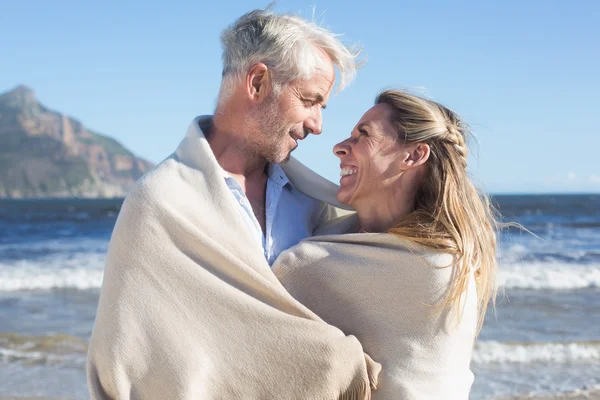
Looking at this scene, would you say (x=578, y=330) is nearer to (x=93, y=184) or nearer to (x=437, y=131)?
(x=437, y=131)

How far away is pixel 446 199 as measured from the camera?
226 cm

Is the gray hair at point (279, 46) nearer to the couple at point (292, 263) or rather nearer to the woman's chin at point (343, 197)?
the couple at point (292, 263)

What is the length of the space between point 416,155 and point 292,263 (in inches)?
22.5

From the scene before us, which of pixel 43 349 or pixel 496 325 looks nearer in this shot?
pixel 43 349

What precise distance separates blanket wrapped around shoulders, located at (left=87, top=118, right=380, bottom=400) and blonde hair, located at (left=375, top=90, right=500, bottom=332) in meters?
0.44

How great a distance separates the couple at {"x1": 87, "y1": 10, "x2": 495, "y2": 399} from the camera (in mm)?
2014

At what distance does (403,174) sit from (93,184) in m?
99.8

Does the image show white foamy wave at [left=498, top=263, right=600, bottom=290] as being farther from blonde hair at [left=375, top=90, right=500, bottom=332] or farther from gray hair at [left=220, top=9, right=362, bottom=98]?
gray hair at [left=220, top=9, right=362, bottom=98]

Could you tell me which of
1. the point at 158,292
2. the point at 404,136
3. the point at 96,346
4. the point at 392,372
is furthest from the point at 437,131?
the point at 96,346

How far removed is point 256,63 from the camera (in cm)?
238

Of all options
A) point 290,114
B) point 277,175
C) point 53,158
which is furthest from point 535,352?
point 53,158

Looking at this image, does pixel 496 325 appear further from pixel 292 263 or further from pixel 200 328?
pixel 200 328

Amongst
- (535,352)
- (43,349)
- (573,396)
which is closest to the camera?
(573,396)

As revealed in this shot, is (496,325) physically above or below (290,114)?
below
